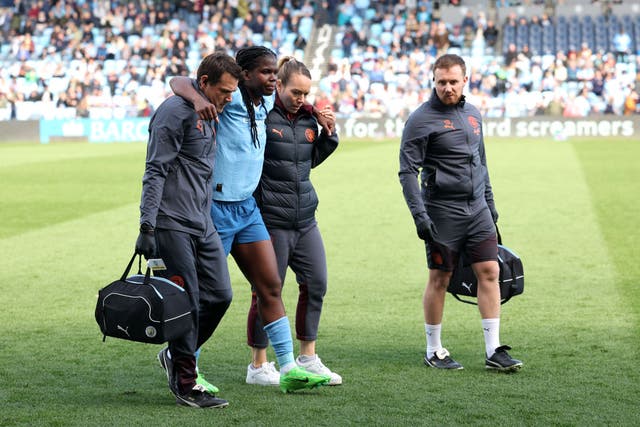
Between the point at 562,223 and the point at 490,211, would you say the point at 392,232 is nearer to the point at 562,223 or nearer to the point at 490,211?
the point at 562,223

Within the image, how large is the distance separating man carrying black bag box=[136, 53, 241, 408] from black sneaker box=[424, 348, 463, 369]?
61.4 inches

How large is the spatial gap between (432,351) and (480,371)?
0.33m

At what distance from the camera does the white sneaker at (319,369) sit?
638 centimetres

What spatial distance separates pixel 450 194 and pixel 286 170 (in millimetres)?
1105

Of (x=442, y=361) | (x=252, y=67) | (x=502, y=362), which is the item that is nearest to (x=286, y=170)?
(x=252, y=67)

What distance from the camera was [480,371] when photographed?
22.2 ft

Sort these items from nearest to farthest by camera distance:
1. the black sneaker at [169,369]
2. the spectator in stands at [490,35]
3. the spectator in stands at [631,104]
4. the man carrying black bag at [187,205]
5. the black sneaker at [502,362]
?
the man carrying black bag at [187,205], the black sneaker at [169,369], the black sneaker at [502,362], the spectator in stands at [631,104], the spectator in stands at [490,35]

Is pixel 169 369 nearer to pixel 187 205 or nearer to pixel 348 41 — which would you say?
pixel 187 205

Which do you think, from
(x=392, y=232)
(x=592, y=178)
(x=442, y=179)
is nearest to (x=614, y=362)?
(x=442, y=179)

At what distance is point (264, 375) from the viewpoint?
254 inches

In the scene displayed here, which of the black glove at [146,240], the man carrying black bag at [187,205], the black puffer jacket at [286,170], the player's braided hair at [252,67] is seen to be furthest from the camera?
the black puffer jacket at [286,170]

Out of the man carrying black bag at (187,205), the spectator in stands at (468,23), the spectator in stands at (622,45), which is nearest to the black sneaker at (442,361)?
the man carrying black bag at (187,205)

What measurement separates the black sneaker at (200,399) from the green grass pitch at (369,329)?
79mm

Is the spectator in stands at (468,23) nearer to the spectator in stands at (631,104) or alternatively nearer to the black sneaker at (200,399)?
the spectator in stands at (631,104)
